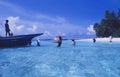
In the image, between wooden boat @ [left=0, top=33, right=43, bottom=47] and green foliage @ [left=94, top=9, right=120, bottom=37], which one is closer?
wooden boat @ [left=0, top=33, right=43, bottom=47]

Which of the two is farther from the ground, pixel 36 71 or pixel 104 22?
pixel 104 22

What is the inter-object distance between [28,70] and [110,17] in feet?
176

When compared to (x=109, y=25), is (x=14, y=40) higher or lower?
lower

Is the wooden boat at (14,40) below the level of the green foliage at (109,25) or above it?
below

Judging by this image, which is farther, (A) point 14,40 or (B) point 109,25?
(B) point 109,25

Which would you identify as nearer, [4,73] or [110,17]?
[4,73]

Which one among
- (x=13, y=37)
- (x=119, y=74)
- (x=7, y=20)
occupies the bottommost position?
(x=119, y=74)

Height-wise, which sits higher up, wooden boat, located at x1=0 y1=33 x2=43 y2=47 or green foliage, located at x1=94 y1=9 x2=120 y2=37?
green foliage, located at x1=94 y1=9 x2=120 y2=37

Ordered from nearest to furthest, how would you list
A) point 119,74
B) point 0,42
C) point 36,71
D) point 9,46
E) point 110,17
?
1. point 119,74
2. point 36,71
3. point 0,42
4. point 9,46
5. point 110,17

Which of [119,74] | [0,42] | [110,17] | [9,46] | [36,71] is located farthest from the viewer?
[110,17]

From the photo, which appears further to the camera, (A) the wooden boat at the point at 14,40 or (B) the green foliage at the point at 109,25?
(B) the green foliage at the point at 109,25

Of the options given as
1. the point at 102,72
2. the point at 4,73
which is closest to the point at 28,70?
the point at 4,73

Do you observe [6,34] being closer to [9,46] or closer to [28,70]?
[9,46]

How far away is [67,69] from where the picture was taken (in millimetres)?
12219
